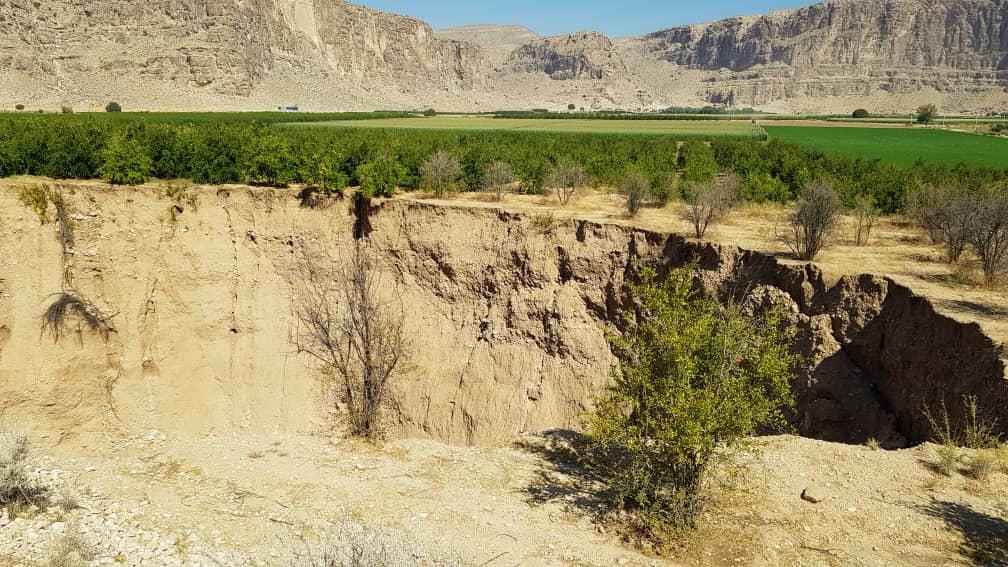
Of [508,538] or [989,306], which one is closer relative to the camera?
[508,538]

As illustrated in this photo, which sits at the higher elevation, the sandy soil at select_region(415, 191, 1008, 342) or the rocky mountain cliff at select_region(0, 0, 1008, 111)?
the rocky mountain cliff at select_region(0, 0, 1008, 111)

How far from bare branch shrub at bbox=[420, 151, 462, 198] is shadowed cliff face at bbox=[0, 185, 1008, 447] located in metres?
3.34

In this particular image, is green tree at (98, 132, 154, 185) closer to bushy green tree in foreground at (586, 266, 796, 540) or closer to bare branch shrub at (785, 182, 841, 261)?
bushy green tree in foreground at (586, 266, 796, 540)

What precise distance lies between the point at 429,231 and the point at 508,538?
1273 cm

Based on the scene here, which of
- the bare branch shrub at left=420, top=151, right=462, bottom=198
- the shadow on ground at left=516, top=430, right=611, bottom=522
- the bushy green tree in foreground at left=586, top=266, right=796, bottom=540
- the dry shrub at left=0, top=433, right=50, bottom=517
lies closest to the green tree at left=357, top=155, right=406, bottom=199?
the bare branch shrub at left=420, top=151, right=462, bottom=198

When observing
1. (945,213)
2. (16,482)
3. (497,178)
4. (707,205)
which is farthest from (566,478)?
(497,178)

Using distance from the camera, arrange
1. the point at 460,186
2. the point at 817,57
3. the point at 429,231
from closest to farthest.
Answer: the point at 429,231
the point at 460,186
the point at 817,57

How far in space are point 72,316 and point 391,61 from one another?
131476mm

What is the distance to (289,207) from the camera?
2131 centimetres

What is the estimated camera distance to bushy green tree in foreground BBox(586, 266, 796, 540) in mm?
8102

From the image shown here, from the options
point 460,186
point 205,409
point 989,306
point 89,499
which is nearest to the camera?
point 89,499

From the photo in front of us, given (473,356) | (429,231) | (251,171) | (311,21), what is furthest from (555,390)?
(311,21)

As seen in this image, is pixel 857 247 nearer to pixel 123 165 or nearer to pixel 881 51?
pixel 123 165

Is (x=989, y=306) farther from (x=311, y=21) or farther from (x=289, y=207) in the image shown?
(x=311, y=21)
